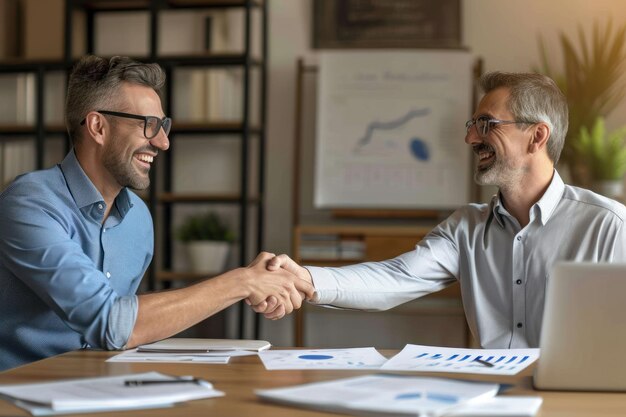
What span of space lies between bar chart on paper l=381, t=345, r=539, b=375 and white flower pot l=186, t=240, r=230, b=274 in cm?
306

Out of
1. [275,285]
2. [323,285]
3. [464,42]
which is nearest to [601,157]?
[464,42]

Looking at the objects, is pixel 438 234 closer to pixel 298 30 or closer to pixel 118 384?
pixel 118 384

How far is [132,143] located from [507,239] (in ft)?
3.40

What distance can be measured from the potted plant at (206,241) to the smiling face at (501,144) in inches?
98.4

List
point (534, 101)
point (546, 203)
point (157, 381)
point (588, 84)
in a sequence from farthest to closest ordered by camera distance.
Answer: point (588, 84) < point (534, 101) < point (546, 203) < point (157, 381)

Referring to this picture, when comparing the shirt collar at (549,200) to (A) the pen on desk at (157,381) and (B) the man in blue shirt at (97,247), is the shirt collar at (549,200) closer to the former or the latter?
(B) the man in blue shirt at (97,247)

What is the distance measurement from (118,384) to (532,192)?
143 centimetres

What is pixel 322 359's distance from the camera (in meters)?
1.73

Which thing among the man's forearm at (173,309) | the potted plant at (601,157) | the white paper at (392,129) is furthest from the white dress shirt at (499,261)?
the white paper at (392,129)

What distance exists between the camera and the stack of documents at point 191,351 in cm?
175

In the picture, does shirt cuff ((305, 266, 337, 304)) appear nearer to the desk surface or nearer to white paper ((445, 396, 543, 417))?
the desk surface

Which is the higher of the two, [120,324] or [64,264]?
[64,264]

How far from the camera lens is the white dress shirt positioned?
2.34 m

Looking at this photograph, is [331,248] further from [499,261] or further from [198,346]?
[198,346]
